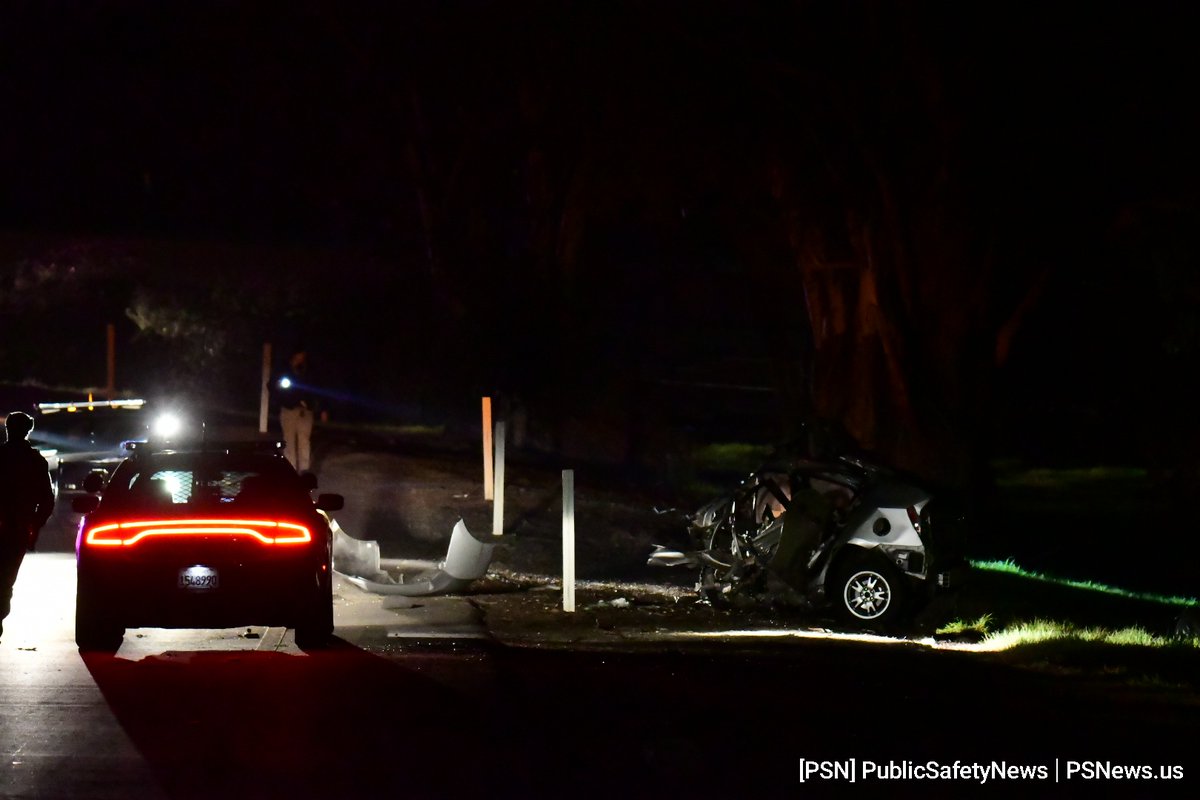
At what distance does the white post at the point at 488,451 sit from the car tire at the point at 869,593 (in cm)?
840

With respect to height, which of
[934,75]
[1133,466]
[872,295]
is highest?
[934,75]

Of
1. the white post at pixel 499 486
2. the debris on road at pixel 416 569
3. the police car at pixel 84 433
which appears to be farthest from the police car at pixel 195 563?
the police car at pixel 84 433

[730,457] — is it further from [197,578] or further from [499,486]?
[197,578]

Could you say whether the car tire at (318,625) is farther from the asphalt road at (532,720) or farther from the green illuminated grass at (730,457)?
the green illuminated grass at (730,457)

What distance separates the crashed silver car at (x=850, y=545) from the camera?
14828 mm

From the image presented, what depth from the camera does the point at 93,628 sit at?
12.0 meters

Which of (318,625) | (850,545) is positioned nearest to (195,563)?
(318,625)

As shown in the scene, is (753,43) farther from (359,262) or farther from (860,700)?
(359,262)

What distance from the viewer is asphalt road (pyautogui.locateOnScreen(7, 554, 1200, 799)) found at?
27.0ft

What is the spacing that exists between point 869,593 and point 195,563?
5990 mm

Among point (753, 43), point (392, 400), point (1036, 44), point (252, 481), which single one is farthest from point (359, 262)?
point (252, 481)

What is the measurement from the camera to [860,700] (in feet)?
34.3

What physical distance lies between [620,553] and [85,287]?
21943 millimetres

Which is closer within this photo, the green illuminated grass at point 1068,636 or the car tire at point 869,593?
the green illuminated grass at point 1068,636
